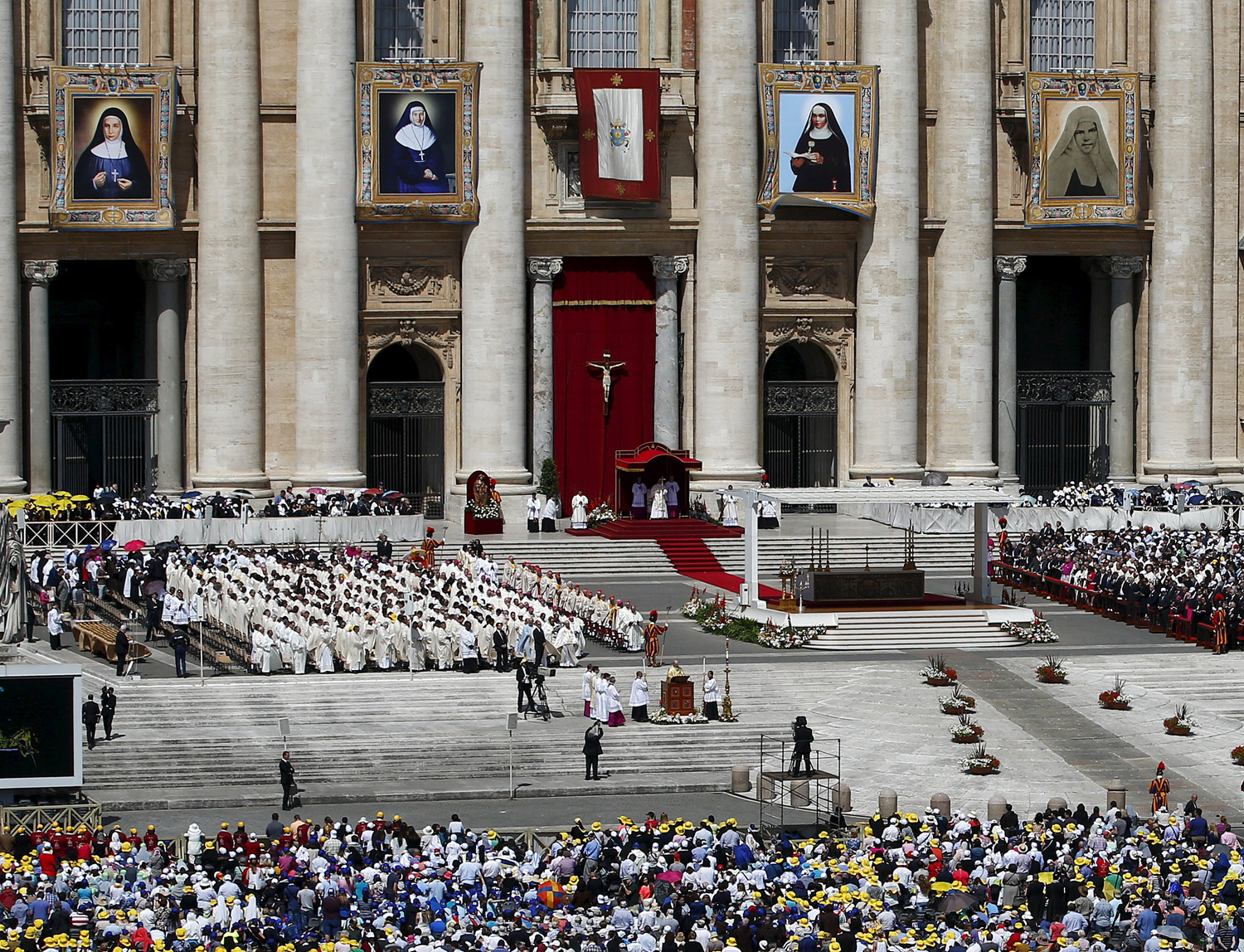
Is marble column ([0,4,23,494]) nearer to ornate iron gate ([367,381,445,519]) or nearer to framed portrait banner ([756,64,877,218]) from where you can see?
ornate iron gate ([367,381,445,519])

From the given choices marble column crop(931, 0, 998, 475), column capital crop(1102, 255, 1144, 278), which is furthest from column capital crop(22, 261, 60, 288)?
column capital crop(1102, 255, 1144, 278)

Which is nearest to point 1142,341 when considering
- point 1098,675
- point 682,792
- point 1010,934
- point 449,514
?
point 449,514

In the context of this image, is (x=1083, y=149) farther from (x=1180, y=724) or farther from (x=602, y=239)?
(x=1180, y=724)

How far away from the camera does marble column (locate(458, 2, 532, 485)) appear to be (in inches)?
3115

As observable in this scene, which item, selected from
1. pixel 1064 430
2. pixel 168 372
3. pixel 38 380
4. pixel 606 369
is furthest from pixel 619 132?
pixel 38 380

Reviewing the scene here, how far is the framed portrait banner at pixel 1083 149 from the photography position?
83875 mm

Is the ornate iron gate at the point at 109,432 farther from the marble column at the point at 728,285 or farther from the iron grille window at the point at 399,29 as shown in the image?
the marble column at the point at 728,285

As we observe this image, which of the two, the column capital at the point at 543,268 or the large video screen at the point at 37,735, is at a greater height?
the column capital at the point at 543,268

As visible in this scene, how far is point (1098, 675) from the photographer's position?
189 feet

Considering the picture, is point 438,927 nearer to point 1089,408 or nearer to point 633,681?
point 633,681

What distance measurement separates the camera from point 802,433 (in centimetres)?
8494

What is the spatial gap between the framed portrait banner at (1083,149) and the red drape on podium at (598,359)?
14317 millimetres

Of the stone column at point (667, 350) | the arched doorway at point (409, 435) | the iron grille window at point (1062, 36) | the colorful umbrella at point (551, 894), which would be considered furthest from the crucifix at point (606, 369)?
the colorful umbrella at point (551, 894)

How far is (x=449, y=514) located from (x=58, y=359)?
16114mm
